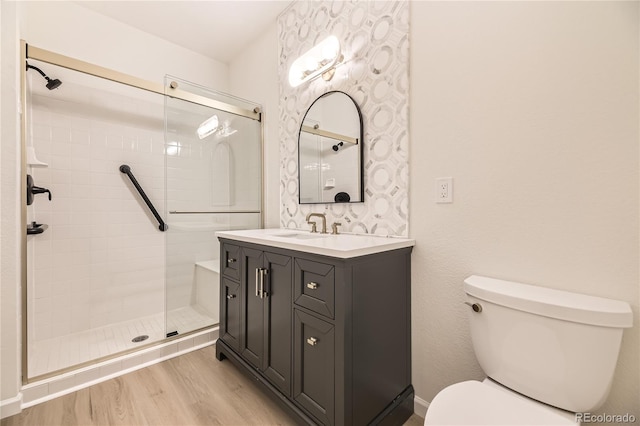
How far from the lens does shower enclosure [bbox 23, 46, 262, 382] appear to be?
2012 mm

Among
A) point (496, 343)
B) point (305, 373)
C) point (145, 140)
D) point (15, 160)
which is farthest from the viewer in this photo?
point (145, 140)

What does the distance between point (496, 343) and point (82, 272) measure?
280 centimetres

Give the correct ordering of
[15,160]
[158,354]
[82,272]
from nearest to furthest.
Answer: [15,160]
[158,354]
[82,272]

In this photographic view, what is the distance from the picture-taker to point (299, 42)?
206 centimetres

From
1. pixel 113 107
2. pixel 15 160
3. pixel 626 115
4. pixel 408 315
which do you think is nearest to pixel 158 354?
pixel 15 160

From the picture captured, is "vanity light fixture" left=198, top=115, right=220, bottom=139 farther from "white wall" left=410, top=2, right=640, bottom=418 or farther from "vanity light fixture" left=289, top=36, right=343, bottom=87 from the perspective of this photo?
"white wall" left=410, top=2, right=640, bottom=418

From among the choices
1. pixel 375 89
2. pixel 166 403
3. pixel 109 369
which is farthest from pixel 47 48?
pixel 166 403

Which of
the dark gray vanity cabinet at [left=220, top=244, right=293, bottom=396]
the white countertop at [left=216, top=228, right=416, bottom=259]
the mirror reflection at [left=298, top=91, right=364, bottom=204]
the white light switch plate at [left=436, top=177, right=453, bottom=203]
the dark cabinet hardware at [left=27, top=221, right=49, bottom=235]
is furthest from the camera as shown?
the dark cabinet hardware at [left=27, top=221, right=49, bottom=235]

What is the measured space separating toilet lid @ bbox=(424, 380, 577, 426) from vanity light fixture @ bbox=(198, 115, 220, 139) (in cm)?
214

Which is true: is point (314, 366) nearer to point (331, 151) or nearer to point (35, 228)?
point (331, 151)

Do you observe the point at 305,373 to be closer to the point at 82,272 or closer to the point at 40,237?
the point at 82,272

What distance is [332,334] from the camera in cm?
115

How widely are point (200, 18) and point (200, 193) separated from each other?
143 centimetres

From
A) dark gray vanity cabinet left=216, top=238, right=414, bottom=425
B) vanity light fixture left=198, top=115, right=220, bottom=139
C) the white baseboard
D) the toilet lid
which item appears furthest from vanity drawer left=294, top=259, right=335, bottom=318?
the white baseboard
